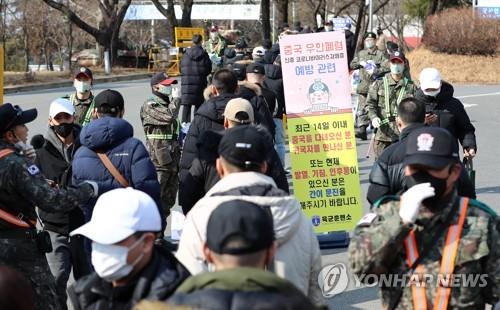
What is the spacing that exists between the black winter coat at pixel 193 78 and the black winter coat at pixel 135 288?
14.1m

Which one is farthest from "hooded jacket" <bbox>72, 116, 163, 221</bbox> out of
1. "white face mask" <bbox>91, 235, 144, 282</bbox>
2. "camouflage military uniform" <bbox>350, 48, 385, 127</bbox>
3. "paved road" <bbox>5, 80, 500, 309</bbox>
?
"camouflage military uniform" <bbox>350, 48, 385, 127</bbox>

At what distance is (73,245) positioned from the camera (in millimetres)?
7125

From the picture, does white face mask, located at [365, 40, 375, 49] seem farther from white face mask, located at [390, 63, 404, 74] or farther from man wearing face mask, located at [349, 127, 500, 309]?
man wearing face mask, located at [349, 127, 500, 309]

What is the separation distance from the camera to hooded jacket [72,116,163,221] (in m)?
6.64

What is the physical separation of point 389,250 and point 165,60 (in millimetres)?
41869

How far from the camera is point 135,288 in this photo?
3.85 metres

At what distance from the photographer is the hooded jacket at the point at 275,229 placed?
4.34 metres

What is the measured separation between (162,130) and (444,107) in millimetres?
3046

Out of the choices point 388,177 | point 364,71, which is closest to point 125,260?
point 388,177

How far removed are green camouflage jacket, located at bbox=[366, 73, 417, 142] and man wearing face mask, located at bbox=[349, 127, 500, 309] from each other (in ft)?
21.9

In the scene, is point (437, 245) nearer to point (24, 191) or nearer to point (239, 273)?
point (239, 273)

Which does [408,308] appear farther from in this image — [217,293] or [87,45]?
[87,45]

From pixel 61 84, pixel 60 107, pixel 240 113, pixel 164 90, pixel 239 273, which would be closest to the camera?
pixel 239 273

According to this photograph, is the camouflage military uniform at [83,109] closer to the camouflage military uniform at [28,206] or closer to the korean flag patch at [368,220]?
the camouflage military uniform at [28,206]
